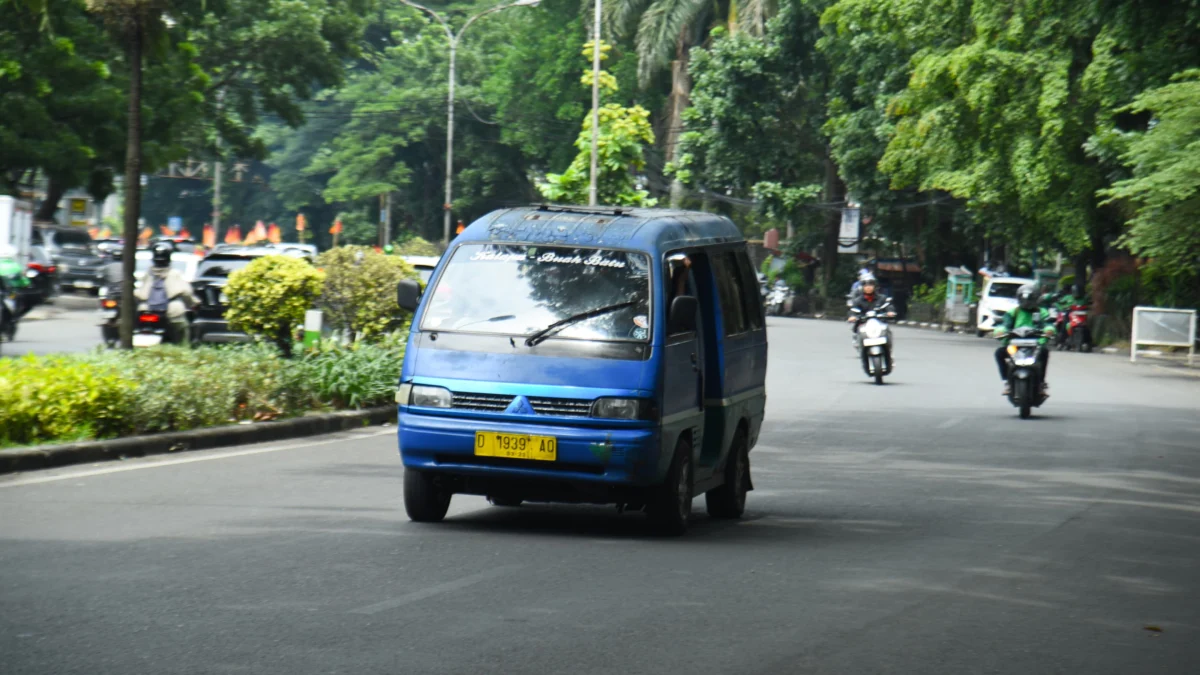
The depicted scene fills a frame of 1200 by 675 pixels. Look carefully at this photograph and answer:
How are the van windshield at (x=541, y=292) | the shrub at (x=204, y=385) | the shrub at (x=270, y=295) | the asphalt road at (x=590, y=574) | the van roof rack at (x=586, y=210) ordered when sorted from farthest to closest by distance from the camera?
the shrub at (x=270, y=295) → the shrub at (x=204, y=385) → the van roof rack at (x=586, y=210) → the van windshield at (x=541, y=292) → the asphalt road at (x=590, y=574)

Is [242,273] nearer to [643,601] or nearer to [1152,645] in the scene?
[643,601]

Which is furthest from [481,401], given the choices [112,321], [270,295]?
[112,321]

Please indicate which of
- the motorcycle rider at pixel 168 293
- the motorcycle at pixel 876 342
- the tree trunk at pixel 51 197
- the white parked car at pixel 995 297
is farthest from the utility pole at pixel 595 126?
the motorcycle rider at pixel 168 293

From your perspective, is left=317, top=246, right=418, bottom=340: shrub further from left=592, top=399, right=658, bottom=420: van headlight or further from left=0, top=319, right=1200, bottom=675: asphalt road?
left=592, top=399, right=658, bottom=420: van headlight

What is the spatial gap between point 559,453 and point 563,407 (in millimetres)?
273

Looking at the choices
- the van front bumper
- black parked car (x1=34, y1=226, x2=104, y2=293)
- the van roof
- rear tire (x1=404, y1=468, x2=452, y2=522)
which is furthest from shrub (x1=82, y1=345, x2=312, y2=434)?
black parked car (x1=34, y1=226, x2=104, y2=293)

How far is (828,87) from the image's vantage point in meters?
63.6

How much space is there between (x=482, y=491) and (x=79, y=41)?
32.2m

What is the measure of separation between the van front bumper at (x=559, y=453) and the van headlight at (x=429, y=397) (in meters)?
0.08

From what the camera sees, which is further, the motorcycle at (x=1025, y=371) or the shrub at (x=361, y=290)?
the motorcycle at (x=1025, y=371)

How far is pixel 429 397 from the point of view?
9.65 meters

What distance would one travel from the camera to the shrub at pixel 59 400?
12.2 m

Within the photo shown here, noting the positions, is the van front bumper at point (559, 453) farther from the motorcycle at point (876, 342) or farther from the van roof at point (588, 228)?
the motorcycle at point (876, 342)

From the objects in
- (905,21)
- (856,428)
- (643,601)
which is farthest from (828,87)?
(643,601)
